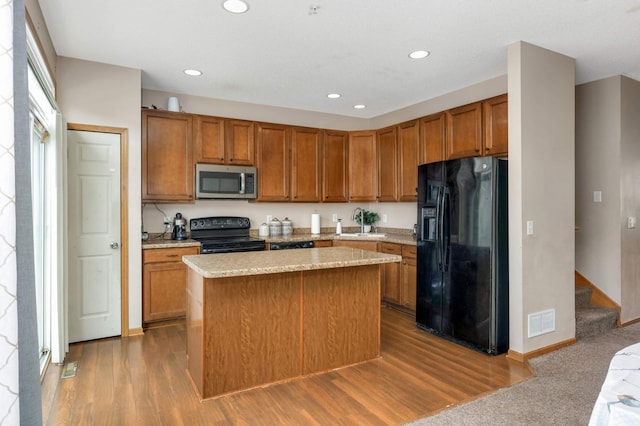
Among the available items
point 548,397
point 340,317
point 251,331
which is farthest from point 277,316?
point 548,397

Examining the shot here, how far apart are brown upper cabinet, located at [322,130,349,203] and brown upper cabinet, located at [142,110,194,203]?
6.05ft

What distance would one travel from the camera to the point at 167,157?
4281 millimetres

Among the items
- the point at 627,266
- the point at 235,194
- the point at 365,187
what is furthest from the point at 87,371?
the point at 627,266

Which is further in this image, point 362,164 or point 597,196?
point 362,164

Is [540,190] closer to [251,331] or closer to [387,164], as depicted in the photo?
[387,164]

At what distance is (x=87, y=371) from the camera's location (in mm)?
2967

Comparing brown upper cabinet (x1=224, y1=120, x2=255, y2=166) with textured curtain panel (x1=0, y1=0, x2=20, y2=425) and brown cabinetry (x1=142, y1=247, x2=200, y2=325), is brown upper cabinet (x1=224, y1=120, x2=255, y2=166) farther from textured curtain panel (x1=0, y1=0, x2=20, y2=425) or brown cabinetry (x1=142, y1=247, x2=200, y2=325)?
textured curtain panel (x1=0, y1=0, x2=20, y2=425)

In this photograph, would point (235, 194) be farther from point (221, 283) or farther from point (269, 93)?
point (221, 283)

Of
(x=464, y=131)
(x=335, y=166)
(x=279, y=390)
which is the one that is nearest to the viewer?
(x=279, y=390)

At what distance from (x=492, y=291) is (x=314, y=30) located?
2.62m

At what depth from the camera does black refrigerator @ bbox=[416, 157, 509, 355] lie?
10.7ft

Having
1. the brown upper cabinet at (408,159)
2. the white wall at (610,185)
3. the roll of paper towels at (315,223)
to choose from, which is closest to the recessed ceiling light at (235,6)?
the brown upper cabinet at (408,159)

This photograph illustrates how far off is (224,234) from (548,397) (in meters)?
3.74

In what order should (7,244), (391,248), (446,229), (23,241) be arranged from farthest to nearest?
(391,248)
(446,229)
(23,241)
(7,244)
